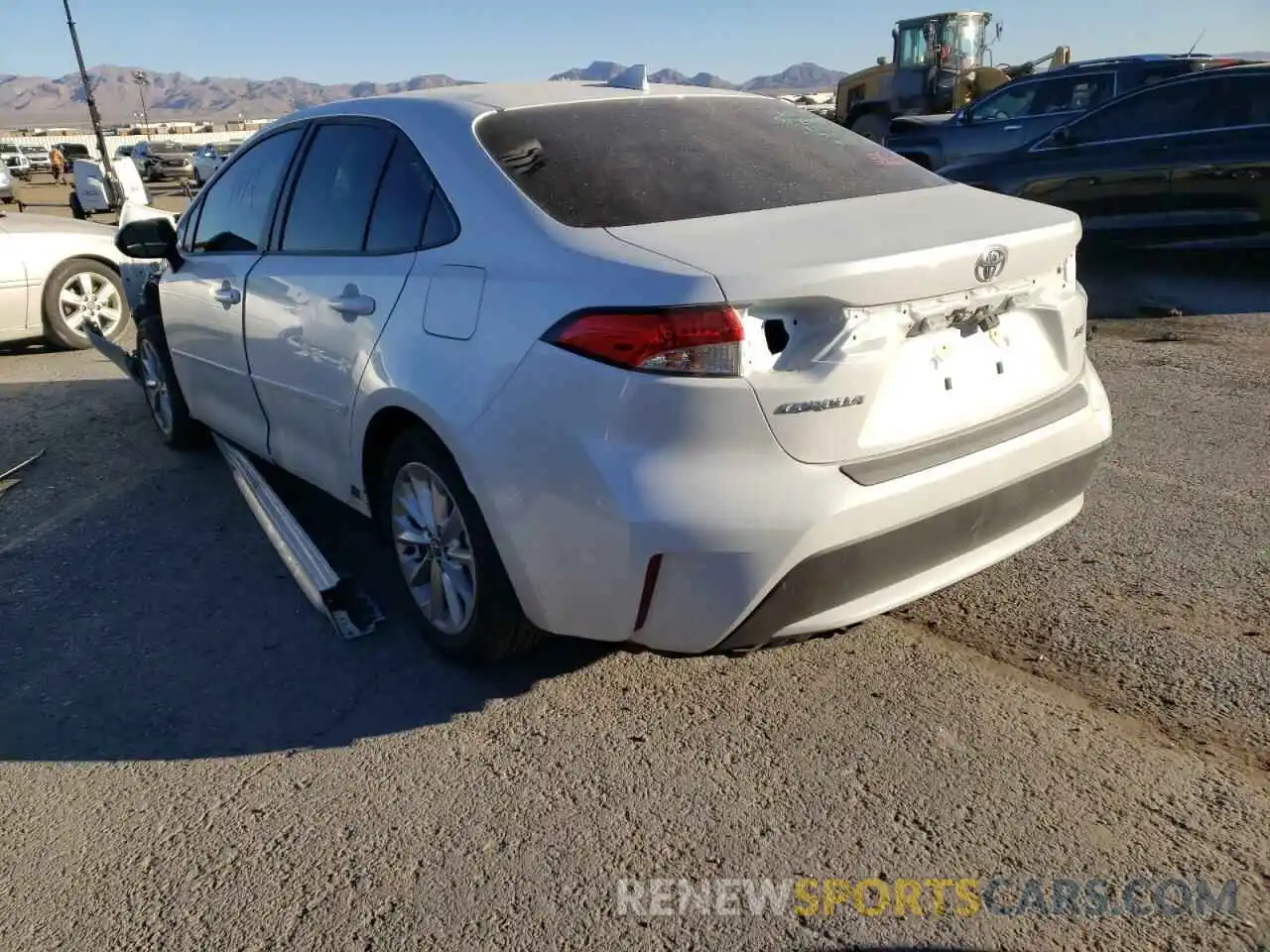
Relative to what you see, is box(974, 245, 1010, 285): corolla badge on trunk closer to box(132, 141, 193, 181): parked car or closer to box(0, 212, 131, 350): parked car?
box(0, 212, 131, 350): parked car

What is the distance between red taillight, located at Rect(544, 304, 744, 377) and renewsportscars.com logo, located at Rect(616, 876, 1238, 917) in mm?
1116

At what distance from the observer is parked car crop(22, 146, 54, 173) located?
51.2 metres

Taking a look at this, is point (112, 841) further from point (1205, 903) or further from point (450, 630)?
point (1205, 903)

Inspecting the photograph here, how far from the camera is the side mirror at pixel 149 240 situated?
4809 millimetres

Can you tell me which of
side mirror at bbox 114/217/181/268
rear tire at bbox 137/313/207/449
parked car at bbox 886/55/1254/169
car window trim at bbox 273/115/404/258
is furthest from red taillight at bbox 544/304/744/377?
parked car at bbox 886/55/1254/169

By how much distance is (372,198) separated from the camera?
339cm

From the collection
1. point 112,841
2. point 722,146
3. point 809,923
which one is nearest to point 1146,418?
point 722,146

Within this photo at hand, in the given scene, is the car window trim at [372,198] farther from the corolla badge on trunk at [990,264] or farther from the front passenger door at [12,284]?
the front passenger door at [12,284]

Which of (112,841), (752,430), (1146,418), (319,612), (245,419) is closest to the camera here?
(752,430)

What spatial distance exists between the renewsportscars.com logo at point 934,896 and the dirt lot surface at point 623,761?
0.07 ft

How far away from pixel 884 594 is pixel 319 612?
2.01m

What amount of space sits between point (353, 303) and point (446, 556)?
83 cm

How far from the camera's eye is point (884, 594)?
262 centimetres

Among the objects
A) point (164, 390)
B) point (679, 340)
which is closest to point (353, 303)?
point (679, 340)
